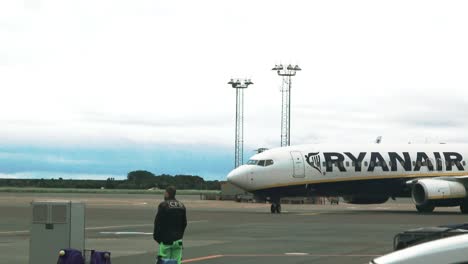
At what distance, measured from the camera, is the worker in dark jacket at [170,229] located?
531 inches

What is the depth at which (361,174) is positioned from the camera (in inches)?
1842

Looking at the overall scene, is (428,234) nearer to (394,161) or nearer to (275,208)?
(275,208)

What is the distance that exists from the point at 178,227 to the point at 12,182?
180m

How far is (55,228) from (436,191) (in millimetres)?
33825

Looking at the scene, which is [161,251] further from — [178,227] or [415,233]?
[415,233]

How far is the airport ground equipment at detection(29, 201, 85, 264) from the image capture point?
1320 cm

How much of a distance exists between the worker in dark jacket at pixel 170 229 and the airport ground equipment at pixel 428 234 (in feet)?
19.9

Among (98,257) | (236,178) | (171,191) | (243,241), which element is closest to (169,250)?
(171,191)

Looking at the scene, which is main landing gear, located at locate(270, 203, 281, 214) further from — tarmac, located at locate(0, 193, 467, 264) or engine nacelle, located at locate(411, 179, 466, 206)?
tarmac, located at locate(0, 193, 467, 264)

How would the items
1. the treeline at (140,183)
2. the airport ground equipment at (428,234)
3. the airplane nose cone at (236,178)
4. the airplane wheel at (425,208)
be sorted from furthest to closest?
1. the treeline at (140,183)
2. the airplane nose cone at (236,178)
3. the airplane wheel at (425,208)
4. the airport ground equipment at (428,234)

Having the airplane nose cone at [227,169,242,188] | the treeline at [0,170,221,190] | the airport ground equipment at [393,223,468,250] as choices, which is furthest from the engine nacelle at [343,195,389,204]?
the treeline at [0,170,221,190]

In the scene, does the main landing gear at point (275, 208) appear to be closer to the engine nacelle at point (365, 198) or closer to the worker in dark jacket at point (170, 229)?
the engine nacelle at point (365, 198)

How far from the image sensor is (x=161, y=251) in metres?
13.6

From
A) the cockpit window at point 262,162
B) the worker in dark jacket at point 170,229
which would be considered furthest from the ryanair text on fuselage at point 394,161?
the worker in dark jacket at point 170,229
